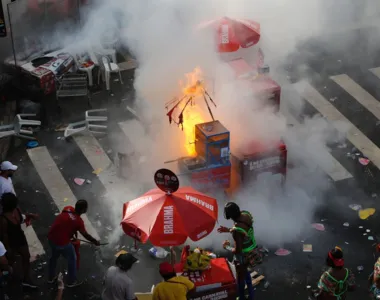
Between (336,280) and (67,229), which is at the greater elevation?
(67,229)

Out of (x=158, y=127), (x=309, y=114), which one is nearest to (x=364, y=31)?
(x=309, y=114)

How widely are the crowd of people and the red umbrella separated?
4.98 m

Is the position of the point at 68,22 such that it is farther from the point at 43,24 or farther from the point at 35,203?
the point at 35,203

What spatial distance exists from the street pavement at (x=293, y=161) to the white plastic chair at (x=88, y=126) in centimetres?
18

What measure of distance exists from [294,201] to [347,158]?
70.1 inches

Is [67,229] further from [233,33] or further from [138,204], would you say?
[233,33]

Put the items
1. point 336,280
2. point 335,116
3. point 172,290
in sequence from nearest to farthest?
point 172,290 < point 336,280 < point 335,116

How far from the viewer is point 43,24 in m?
14.2

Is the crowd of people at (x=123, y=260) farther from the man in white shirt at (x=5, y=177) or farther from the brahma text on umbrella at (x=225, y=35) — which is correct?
the brahma text on umbrella at (x=225, y=35)

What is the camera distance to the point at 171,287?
6.89m

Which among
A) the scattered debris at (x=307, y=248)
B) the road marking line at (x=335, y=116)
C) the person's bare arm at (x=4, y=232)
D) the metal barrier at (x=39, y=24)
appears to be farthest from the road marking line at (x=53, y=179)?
the road marking line at (x=335, y=116)

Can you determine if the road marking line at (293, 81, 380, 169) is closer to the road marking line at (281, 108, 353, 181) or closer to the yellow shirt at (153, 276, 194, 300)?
the road marking line at (281, 108, 353, 181)

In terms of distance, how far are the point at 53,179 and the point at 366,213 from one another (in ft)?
16.9

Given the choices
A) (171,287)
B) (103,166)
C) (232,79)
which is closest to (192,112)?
(232,79)
